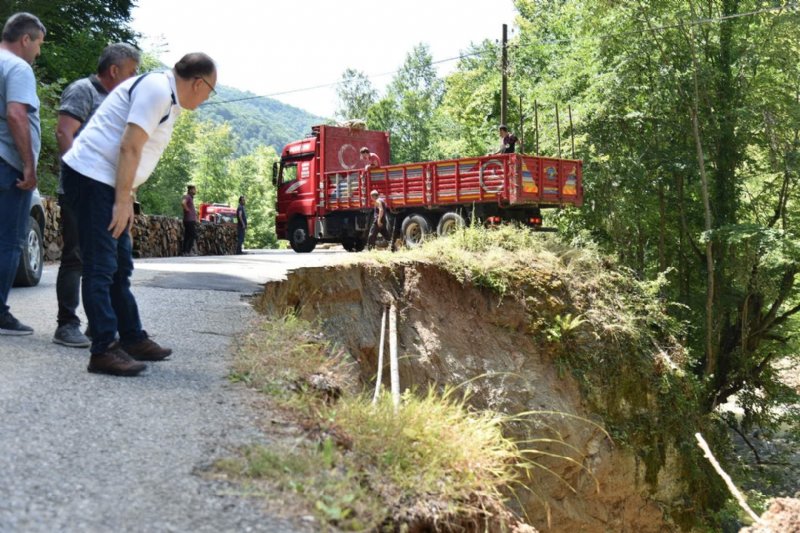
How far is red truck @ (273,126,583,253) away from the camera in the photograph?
16.8 meters

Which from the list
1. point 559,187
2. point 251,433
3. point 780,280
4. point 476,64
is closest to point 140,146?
point 251,433

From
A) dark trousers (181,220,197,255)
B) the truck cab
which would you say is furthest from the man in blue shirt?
dark trousers (181,220,197,255)

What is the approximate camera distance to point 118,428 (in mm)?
3789

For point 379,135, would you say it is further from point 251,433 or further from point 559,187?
point 251,433

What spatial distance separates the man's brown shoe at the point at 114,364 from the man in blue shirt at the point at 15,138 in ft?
5.34

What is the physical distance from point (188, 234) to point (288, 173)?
3.30 m

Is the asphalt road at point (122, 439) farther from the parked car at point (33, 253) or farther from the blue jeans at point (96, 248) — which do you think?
the parked car at point (33, 253)

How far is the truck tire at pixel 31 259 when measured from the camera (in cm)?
947

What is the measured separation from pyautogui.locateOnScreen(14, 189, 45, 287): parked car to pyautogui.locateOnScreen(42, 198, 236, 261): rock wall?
6132mm

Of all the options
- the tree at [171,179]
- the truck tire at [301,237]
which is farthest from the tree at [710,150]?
the tree at [171,179]

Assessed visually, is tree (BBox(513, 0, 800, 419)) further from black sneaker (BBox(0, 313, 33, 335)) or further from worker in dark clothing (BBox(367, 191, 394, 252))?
black sneaker (BBox(0, 313, 33, 335))

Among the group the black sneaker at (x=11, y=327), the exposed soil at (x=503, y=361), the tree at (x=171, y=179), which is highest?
the tree at (x=171, y=179)

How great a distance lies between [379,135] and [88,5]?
1410 centimetres

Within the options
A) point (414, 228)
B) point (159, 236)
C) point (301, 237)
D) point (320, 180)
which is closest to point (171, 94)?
point (414, 228)
